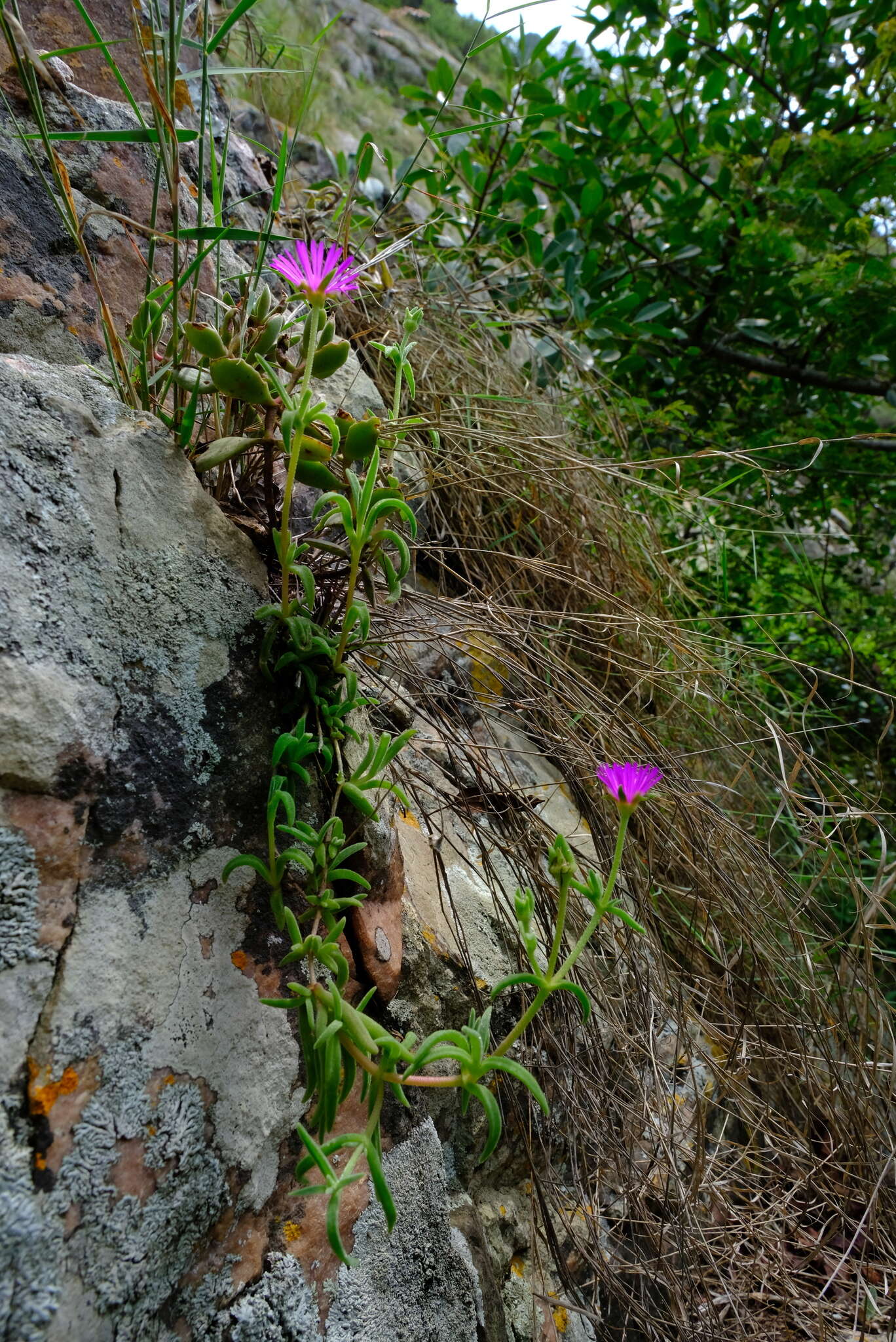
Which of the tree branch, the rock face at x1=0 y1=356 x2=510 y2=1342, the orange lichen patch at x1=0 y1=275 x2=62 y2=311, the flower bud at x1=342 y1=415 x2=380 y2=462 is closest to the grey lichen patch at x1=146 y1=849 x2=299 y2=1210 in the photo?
the rock face at x1=0 y1=356 x2=510 y2=1342

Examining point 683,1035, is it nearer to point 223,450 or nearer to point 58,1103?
point 58,1103

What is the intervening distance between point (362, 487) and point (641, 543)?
0.91 metres

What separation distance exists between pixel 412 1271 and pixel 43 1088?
1.50 feet

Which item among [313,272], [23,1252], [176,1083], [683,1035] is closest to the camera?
[23,1252]

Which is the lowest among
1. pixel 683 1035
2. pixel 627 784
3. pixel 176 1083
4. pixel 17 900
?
pixel 683 1035

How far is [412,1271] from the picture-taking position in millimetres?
822

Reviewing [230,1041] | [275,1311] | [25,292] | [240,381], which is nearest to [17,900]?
[230,1041]

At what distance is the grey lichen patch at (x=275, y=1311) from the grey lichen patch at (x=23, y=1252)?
17 centimetres

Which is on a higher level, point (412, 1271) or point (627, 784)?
point (627, 784)

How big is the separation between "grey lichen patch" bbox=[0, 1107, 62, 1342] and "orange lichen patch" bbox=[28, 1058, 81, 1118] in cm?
2

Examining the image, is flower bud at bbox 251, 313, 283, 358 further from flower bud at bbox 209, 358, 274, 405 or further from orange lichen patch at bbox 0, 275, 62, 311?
orange lichen patch at bbox 0, 275, 62, 311

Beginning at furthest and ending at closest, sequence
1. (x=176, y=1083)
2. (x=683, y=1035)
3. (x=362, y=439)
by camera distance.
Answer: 1. (x=683, y=1035)
2. (x=362, y=439)
3. (x=176, y=1083)

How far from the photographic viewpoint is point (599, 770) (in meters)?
0.80

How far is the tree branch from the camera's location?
2.42 metres
